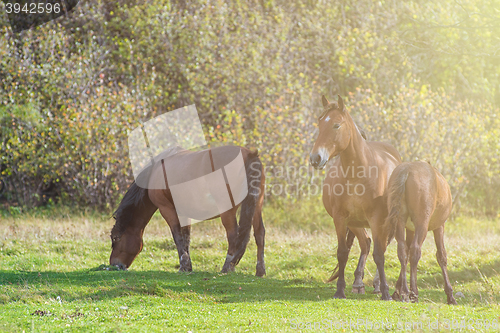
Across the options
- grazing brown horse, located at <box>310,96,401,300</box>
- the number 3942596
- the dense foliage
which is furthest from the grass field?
the number 3942596

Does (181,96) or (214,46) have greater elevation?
(214,46)

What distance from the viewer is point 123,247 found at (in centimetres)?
993

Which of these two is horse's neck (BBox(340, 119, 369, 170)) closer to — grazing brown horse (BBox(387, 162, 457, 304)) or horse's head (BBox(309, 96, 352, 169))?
horse's head (BBox(309, 96, 352, 169))

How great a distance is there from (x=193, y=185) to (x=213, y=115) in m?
11.1

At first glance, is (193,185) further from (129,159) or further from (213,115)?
(213,115)

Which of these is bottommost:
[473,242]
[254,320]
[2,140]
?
[473,242]

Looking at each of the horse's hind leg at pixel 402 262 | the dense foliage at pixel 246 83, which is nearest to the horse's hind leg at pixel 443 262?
the horse's hind leg at pixel 402 262

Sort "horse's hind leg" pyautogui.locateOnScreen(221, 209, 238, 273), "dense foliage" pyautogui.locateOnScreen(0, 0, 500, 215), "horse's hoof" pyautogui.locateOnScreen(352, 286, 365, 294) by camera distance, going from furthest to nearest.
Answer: "dense foliage" pyautogui.locateOnScreen(0, 0, 500, 215) → "horse's hind leg" pyautogui.locateOnScreen(221, 209, 238, 273) → "horse's hoof" pyautogui.locateOnScreen(352, 286, 365, 294)

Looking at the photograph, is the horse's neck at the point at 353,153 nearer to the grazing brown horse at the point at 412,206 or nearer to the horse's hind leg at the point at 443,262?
the grazing brown horse at the point at 412,206

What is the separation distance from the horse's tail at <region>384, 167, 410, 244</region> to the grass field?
3.58 ft

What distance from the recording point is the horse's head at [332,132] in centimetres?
705

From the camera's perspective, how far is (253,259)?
12.0 metres

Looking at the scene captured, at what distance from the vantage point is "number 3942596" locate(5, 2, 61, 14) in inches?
817

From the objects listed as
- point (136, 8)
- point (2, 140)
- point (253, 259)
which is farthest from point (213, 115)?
point (253, 259)
